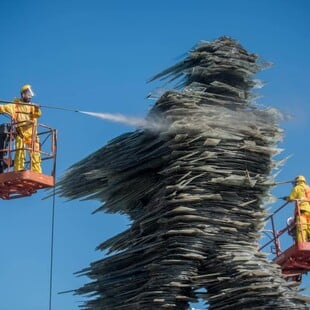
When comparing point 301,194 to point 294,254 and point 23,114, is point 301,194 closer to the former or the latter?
point 294,254

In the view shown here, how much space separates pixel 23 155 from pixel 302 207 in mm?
Answer: 5626

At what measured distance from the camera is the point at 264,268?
11.4m

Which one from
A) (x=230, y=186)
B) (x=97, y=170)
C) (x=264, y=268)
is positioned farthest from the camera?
(x=97, y=170)

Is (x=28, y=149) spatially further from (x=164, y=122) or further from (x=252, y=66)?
(x=252, y=66)

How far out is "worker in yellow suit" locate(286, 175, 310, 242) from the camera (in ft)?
51.4

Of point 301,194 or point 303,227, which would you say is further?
point 301,194

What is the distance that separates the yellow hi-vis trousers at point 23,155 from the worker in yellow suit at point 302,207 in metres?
5.12

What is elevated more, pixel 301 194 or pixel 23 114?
pixel 23 114

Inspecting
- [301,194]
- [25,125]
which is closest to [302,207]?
[301,194]

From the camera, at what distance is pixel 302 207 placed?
15969 mm

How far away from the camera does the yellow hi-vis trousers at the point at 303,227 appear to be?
15.6 meters

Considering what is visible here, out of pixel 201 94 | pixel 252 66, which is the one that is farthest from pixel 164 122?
pixel 252 66

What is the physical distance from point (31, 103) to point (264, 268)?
486 cm

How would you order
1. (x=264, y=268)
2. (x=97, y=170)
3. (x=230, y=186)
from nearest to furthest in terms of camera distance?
(x=264, y=268)
(x=230, y=186)
(x=97, y=170)
